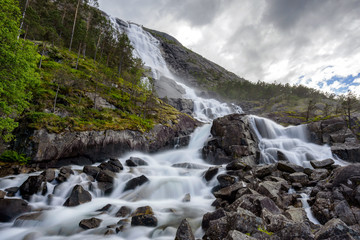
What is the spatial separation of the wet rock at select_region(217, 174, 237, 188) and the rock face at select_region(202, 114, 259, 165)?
6648 millimetres

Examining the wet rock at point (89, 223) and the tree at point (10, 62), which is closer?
the wet rock at point (89, 223)

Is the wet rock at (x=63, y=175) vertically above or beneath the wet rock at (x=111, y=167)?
beneath

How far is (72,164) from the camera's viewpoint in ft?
54.7

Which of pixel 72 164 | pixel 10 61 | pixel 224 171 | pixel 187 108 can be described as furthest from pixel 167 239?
pixel 187 108

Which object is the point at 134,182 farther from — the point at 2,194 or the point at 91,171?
the point at 2,194

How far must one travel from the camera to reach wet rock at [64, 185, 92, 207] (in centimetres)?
1103

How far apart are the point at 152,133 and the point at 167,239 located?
1835cm

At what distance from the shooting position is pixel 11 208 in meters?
9.72

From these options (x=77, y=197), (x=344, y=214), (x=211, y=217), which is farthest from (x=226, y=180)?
(x=77, y=197)

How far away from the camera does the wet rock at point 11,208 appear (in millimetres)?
9229

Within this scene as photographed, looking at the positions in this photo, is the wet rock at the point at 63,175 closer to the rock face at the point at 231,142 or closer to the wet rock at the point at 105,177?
the wet rock at the point at 105,177

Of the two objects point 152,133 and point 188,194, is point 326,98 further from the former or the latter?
point 188,194

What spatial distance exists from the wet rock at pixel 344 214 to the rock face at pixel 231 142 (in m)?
11.8

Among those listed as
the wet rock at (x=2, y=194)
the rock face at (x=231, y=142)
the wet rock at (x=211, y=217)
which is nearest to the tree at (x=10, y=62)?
the wet rock at (x=2, y=194)
